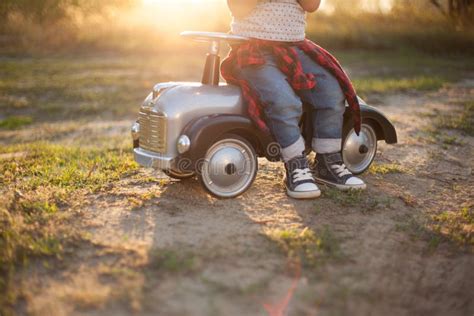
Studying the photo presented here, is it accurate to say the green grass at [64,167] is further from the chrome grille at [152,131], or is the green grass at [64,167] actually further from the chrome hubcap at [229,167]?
the chrome hubcap at [229,167]

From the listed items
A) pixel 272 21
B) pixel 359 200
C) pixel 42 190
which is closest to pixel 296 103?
pixel 272 21

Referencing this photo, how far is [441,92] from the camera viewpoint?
27.7ft

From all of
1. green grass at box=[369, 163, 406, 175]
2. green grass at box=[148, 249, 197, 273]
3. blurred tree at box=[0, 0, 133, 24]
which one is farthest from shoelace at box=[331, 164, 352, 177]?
blurred tree at box=[0, 0, 133, 24]

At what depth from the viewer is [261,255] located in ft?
8.58

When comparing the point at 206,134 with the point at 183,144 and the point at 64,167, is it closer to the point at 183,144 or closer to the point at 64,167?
the point at 183,144

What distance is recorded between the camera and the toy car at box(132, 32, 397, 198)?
3227 millimetres

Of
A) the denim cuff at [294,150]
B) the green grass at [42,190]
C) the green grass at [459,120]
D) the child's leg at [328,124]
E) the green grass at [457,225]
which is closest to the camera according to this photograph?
the green grass at [42,190]

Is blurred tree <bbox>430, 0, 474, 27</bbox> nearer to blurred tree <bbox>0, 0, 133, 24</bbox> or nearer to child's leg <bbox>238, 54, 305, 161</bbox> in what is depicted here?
blurred tree <bbox>0, 0, 133, 24</bbox>

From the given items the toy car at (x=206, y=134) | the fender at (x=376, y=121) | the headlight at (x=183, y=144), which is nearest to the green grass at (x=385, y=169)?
the fender at (x=376, y=121)

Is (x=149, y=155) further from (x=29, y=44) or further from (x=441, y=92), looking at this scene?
(x=29, y=44)

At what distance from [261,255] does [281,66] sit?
1.34m

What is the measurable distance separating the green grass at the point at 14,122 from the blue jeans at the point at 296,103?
16.2 feet

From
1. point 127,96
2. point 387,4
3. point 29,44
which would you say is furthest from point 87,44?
point 387,4

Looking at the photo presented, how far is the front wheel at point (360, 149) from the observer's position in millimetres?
3910
